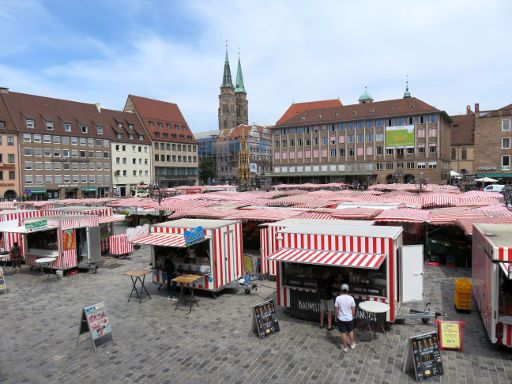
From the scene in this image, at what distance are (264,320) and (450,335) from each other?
394cm

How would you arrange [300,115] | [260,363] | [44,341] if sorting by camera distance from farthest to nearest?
[300,115], [44,341], [260,363]

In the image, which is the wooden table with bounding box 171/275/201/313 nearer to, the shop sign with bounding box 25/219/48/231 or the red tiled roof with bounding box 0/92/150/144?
the shop sign with bounding box 25/219/48/231

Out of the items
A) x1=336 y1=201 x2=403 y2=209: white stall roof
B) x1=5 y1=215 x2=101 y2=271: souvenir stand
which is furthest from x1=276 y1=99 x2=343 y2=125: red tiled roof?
x1=5 y1=215 x2=101 y2=271: souvenir stand

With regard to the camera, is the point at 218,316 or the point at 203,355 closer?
the point at 203,355

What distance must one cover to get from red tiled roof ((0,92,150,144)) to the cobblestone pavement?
59526mm

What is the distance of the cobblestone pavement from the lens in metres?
7.76

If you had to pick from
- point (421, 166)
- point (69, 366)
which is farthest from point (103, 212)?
point (421, 166)

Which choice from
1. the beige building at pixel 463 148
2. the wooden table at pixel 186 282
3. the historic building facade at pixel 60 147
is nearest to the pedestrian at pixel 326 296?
the wooden table at pixel 186 282

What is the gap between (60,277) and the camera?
15.9 metres

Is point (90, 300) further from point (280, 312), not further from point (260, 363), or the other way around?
point (260, 363)

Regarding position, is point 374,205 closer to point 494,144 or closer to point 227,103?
point 494,144

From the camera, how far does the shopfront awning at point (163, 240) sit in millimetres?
12219

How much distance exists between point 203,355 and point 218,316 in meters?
2.40

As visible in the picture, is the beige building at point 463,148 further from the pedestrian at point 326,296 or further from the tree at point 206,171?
the pedestrian at point 326,296
